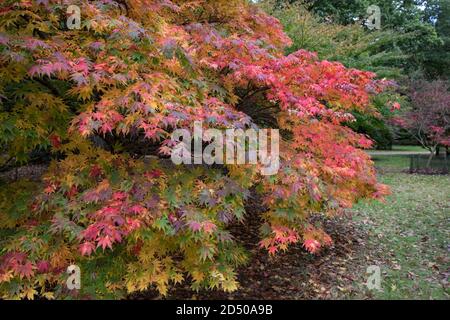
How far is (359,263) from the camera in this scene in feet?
17.7

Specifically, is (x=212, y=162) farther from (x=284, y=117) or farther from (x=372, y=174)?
(x=372, y=174)

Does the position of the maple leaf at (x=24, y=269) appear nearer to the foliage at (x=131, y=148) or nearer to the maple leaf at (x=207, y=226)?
the foliage at (x=131, y=148)

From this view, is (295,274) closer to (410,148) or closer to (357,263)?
(357,263)

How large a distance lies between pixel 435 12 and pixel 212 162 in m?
27.5

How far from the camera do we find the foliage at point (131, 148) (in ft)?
10.5

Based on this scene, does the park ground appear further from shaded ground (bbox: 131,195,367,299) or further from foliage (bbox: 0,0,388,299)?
foliage (bbox: 0,0,388,299)

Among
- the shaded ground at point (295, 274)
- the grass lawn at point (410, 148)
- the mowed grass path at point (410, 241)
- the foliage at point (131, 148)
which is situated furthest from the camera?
the grass lawn at point (410, 148)

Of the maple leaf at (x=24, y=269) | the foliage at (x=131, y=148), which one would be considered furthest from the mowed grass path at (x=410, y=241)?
the maple leaf at (x=24, y=269)

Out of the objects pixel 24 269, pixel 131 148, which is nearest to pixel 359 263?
pixel 131 148

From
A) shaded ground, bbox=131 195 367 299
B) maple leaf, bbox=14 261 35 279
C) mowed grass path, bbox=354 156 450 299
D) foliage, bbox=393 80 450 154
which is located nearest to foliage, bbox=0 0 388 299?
maple leaf, bbox=14 261 35 279

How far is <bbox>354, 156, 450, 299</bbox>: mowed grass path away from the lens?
15.4ft

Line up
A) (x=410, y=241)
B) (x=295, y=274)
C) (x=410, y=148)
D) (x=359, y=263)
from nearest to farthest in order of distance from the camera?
(x=295, y=274)
(x=359, y=263)
(x=410, y=241)
(x=410, y=148)

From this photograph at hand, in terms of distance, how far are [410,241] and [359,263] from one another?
1567mm

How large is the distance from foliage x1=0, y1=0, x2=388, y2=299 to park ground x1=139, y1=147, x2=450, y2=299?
707mm
